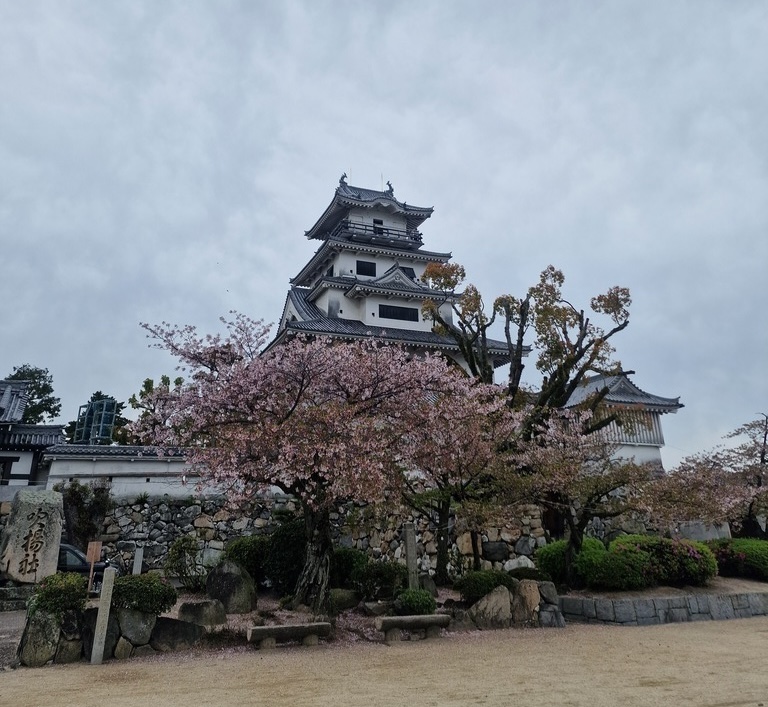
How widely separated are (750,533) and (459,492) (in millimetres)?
12428

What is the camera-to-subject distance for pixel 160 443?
11484mm

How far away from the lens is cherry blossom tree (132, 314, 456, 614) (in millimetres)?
9930

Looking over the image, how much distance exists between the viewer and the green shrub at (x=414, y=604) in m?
10.5

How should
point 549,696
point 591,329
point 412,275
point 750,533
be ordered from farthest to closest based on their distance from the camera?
1. point 412,275
2. point 591,329
3. point 750,533
4. point 549,696

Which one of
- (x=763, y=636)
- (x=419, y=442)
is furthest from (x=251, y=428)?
(x=763, y=636)

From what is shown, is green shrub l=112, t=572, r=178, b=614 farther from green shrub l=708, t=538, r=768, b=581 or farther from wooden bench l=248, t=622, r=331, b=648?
green shrub l=708, t=538, r=768, b=581

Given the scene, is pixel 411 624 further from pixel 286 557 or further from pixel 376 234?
pixel 376 234

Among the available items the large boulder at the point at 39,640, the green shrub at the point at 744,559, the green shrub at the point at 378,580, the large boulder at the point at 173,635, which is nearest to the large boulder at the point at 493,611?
the green shrub at the point at 378,580

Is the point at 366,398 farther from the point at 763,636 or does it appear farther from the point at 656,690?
the point at 763,636

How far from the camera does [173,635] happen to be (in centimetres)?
862

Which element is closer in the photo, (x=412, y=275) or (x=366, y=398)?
(x=366, y=398)

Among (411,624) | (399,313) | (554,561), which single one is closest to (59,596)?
(411,624)

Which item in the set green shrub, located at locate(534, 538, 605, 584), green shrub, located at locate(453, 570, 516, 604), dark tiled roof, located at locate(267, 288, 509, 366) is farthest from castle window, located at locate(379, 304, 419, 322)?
green shrub, located at locate(453, 570, 516, 604)

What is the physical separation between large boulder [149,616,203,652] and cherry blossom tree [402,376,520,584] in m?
4.94
